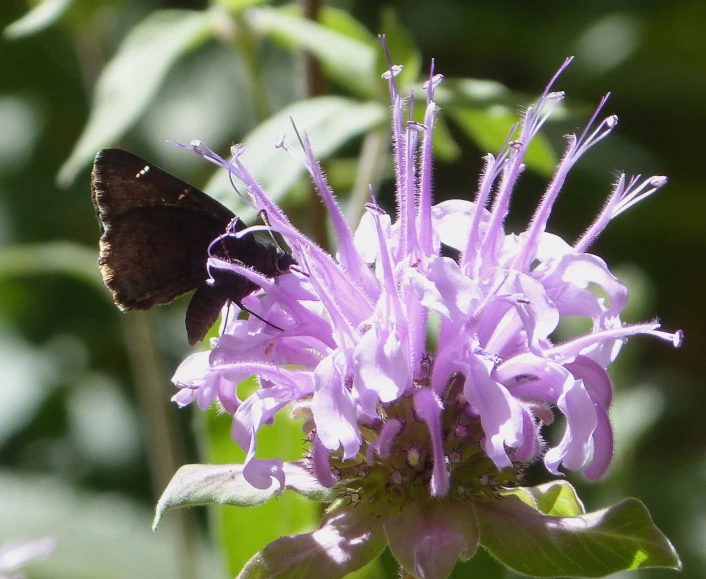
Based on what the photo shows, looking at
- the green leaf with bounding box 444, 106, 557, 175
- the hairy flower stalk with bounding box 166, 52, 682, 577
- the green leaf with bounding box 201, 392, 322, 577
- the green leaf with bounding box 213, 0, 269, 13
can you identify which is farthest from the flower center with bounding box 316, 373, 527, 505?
the green leaf with bounding box 213, 0, 269, 13

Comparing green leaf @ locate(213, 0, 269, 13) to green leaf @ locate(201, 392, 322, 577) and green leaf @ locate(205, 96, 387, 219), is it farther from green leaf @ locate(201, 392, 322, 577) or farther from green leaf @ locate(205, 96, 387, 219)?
green leaf @ locate(201, 392, 322, 577)

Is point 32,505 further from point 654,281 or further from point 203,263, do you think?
point 654,281

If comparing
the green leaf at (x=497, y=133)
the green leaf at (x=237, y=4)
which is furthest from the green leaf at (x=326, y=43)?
the green leaf at (x=497, y=133)

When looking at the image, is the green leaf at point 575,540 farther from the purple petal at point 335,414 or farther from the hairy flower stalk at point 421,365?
the purple petal at point 335,414

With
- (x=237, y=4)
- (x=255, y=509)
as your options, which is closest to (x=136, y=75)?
(x=237, y=4)

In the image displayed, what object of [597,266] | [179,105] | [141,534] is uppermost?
[597,266]

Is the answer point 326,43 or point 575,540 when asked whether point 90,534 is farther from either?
point 575,540

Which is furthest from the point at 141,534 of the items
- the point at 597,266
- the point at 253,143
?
the point at 597,266
